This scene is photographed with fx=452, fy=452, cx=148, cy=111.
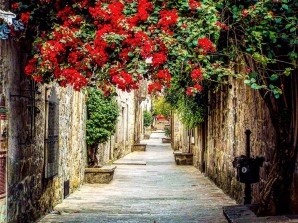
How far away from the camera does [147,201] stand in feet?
31.9

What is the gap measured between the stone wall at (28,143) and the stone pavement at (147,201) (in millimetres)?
479

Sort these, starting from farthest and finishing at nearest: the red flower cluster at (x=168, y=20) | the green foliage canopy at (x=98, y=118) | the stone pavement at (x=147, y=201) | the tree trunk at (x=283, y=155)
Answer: the green foliage canopy at (x=98, y=118) → the stone pavement at (x=147, y=201) → the tree trunk at (x=283, y=155) → the red flower cluster at (x=168, y=20)

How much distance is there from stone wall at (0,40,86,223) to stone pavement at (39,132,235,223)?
479 mm

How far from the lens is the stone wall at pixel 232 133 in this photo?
7.91 m

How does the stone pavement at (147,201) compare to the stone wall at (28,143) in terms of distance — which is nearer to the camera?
the stone wall at (28,143)

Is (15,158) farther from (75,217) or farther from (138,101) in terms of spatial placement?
(138,101)

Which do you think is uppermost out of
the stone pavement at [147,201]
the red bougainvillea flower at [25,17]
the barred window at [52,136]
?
the red bougainvillea flower at [25,17]

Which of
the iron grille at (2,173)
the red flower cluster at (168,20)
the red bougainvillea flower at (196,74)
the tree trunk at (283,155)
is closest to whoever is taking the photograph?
the red bougainvillea flower at (196,74)

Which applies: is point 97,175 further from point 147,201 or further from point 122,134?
point 122,134

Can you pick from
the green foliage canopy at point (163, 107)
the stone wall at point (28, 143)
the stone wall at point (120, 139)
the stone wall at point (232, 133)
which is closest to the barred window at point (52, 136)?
the stone wall at point (28, 143)

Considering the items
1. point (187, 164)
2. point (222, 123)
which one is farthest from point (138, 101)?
point (222, 123)

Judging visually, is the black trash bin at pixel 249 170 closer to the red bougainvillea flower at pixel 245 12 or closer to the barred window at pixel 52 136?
the red bougainvillea flower at pixel 245 12

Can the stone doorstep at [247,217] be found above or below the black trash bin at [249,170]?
below

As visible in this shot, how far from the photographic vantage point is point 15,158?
6.15 m
